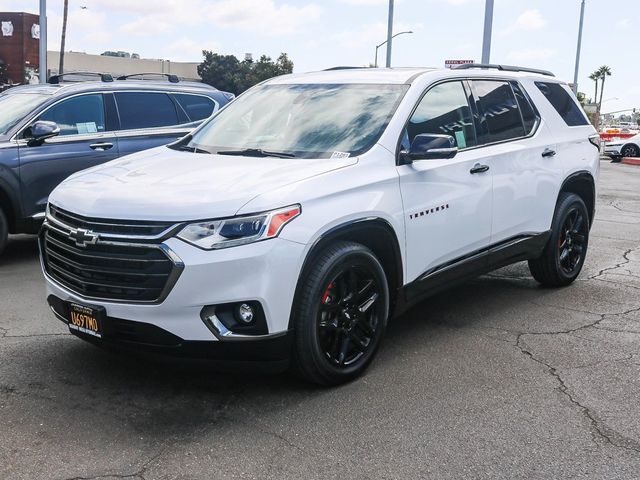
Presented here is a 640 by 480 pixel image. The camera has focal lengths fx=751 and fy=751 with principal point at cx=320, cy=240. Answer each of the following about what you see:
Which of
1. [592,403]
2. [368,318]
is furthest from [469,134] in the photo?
[592,403]

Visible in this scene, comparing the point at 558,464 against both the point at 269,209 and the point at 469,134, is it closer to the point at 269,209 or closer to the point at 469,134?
the point at 269,209

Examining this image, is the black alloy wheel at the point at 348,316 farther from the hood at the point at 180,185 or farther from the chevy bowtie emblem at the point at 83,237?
the chevy bowtie emblem at the point at 83,237

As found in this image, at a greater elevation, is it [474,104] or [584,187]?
[474,104]

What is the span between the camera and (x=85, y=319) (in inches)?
161

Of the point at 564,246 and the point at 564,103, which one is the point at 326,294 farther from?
the point at 564,103

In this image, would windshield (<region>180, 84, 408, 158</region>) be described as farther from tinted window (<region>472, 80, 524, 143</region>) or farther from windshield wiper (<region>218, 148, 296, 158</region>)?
tinted window (<region>472, 80, 524, 143</region>)

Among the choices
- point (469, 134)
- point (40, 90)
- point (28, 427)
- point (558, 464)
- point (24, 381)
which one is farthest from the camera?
point (40, 90)

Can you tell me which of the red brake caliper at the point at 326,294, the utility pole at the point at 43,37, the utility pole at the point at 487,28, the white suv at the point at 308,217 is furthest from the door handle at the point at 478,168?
the utility pole at the point at 43,37

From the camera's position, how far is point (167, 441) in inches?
147

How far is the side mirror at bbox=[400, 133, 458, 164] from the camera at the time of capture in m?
4.73

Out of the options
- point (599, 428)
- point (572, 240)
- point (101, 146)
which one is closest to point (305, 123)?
point (599, 428)

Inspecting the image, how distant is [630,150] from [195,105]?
24.4 m

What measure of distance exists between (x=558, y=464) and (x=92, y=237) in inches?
103

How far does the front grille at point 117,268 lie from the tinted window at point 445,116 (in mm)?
1899
